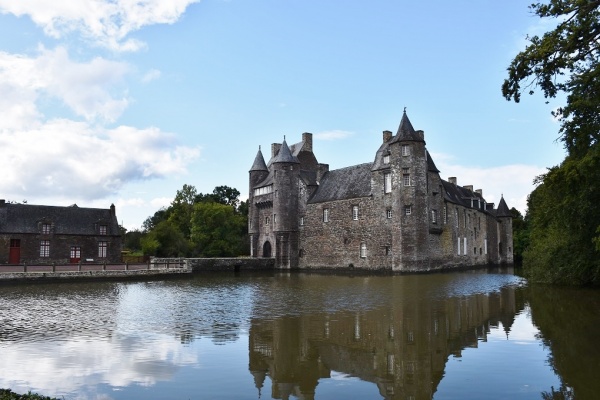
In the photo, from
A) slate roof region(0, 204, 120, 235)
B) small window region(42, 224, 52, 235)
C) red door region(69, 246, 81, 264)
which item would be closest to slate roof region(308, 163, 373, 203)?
slate roof region(0, 204, 120, 235)

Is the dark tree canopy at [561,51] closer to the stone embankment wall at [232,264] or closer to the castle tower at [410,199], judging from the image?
the castle tower at [410,199]

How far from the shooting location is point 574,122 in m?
12.6

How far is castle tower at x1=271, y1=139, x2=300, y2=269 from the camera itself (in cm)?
4338

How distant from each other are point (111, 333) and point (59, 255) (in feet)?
97.9

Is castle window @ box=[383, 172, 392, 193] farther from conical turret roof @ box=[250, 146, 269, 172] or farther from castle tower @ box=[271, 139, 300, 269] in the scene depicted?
conical turret roof @ box=[250, 146, 269, 172]

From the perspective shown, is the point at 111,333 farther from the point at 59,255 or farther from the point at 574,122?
the point at 59,255

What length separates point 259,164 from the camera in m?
49.5

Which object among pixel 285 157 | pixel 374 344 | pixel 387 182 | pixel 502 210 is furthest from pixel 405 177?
pixel 374 344

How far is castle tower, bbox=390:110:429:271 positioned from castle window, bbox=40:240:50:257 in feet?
81.4

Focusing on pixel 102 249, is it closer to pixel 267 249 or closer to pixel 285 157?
pixel 267 249

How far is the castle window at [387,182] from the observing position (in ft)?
121

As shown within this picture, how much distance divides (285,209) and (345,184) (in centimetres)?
552

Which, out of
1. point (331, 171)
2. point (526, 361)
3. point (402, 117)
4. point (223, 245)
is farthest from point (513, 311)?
point (223, 245)

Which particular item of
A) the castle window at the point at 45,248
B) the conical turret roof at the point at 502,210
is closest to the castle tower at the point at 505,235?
the conical turret roof at the point at 502,210
